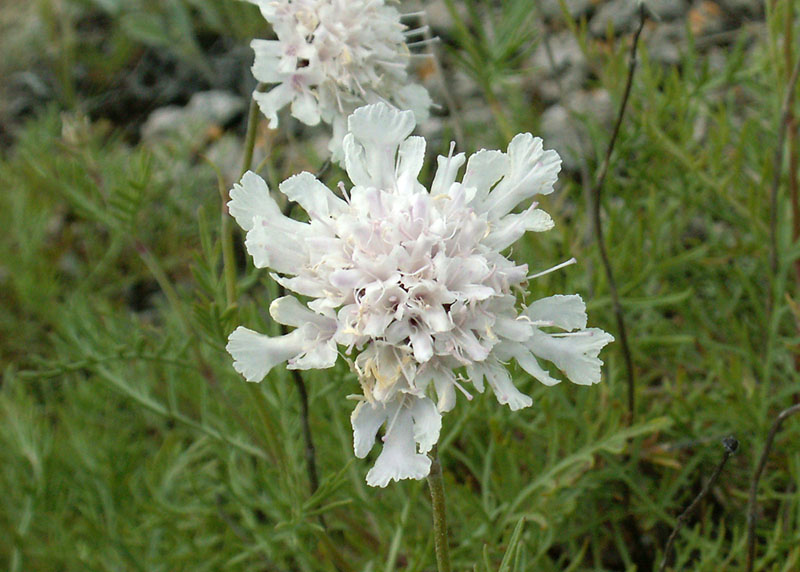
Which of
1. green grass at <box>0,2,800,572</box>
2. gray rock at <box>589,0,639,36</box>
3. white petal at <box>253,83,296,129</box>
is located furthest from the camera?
gray rock at <box>589,0,639,36</box>

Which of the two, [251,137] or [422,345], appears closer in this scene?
[422,345]

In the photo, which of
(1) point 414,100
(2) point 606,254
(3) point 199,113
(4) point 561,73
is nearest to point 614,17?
(4) point 561,73

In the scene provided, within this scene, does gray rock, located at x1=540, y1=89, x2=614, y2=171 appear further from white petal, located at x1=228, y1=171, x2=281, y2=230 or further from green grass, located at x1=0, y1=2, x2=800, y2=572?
white petal, located at x1=228, y1=171, x2=281, y2=230

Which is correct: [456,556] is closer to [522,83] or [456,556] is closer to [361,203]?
[361,203]

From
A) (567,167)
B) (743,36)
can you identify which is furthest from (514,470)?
(567,167)

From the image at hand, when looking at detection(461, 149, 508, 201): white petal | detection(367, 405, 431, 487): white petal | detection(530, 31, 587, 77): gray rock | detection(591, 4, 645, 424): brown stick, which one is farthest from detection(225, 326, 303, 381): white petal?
detection(530, 31, 587, 77): gray rock

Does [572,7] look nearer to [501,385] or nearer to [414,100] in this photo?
[414,100]

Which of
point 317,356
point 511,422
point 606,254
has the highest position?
point 317,356
